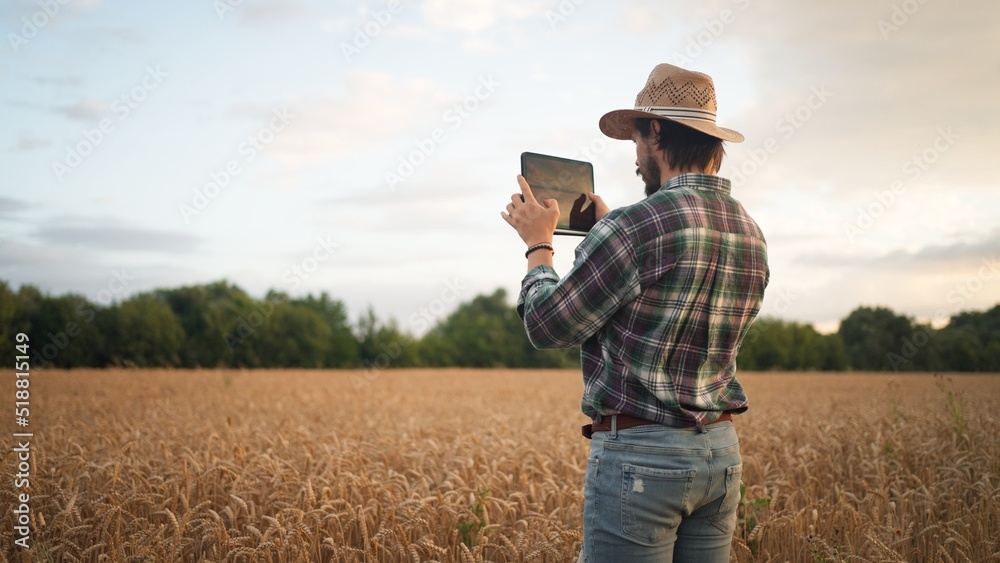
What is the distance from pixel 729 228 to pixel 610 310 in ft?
1.87

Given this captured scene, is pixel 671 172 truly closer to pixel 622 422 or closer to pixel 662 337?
pixel 662 337

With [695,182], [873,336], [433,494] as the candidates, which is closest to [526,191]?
[695,182]

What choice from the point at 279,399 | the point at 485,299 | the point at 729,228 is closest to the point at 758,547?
the point at 729,228

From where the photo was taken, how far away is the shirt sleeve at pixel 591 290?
2107 mm

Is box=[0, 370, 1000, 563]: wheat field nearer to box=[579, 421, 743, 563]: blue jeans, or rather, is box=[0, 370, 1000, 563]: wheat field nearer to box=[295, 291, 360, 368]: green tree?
box=[579, 421, 743, 563]: blue jeans

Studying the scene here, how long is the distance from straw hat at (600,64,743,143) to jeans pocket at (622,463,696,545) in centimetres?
123

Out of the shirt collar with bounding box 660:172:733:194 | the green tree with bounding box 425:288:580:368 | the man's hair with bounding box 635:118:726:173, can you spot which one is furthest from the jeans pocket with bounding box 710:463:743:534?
the green tree with bounding box 425:288:580:368

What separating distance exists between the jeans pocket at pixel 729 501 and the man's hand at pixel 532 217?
1.07 meters

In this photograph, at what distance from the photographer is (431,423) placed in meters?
11.1

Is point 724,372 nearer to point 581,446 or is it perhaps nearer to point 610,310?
point 610,310

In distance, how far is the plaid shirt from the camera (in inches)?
83.6

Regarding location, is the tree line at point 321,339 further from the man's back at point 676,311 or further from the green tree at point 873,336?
the man's back at point 676,311

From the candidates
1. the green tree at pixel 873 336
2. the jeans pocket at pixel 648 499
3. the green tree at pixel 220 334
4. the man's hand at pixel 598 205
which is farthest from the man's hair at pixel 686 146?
the green tree at pixel 873 336

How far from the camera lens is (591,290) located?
2.11m
